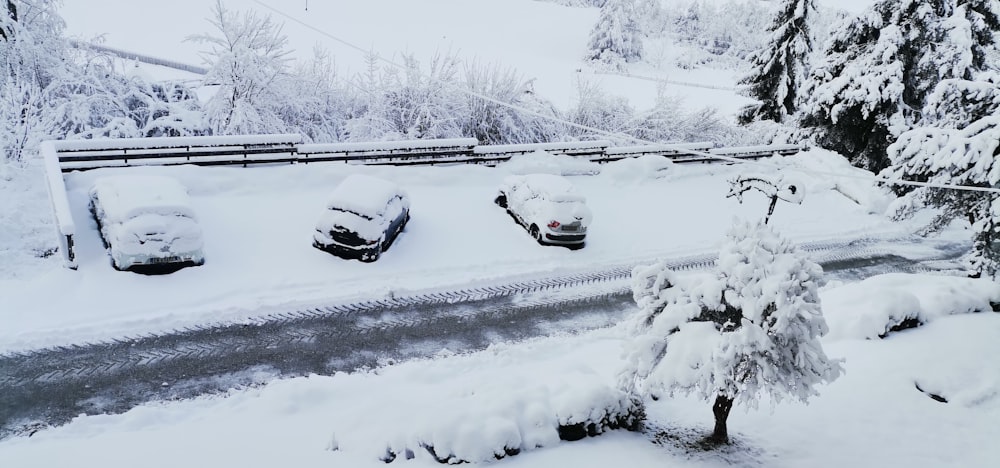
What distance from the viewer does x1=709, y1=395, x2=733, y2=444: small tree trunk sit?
798cm

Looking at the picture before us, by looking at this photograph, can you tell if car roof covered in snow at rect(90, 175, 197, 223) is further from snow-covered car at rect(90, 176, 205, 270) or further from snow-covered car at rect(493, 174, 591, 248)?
snow-covered car at rect(493, 174, 591, 248)

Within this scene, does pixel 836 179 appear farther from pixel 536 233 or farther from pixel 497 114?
pixel 536 233

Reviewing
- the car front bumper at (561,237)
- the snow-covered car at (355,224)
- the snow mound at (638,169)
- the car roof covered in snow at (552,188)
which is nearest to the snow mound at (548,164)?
the snow mound at (638,169)

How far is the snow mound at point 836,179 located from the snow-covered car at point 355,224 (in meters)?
12.5

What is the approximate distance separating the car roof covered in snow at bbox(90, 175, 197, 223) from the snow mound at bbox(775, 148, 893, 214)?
16.6 meters

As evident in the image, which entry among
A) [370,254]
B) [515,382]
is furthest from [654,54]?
[515,382]

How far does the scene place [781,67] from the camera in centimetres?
3086

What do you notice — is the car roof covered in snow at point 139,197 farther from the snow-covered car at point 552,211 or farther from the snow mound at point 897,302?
the snow mound at point 897,302

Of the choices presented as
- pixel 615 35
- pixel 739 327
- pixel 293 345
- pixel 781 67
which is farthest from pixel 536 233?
pixel 615 35

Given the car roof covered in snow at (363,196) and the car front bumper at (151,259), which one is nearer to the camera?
the car front bumper at (151,259)

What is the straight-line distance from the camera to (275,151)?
59.9 feet

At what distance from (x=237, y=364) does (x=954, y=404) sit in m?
11.1

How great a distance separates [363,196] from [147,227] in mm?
4292

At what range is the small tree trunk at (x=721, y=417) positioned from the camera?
314 inches
